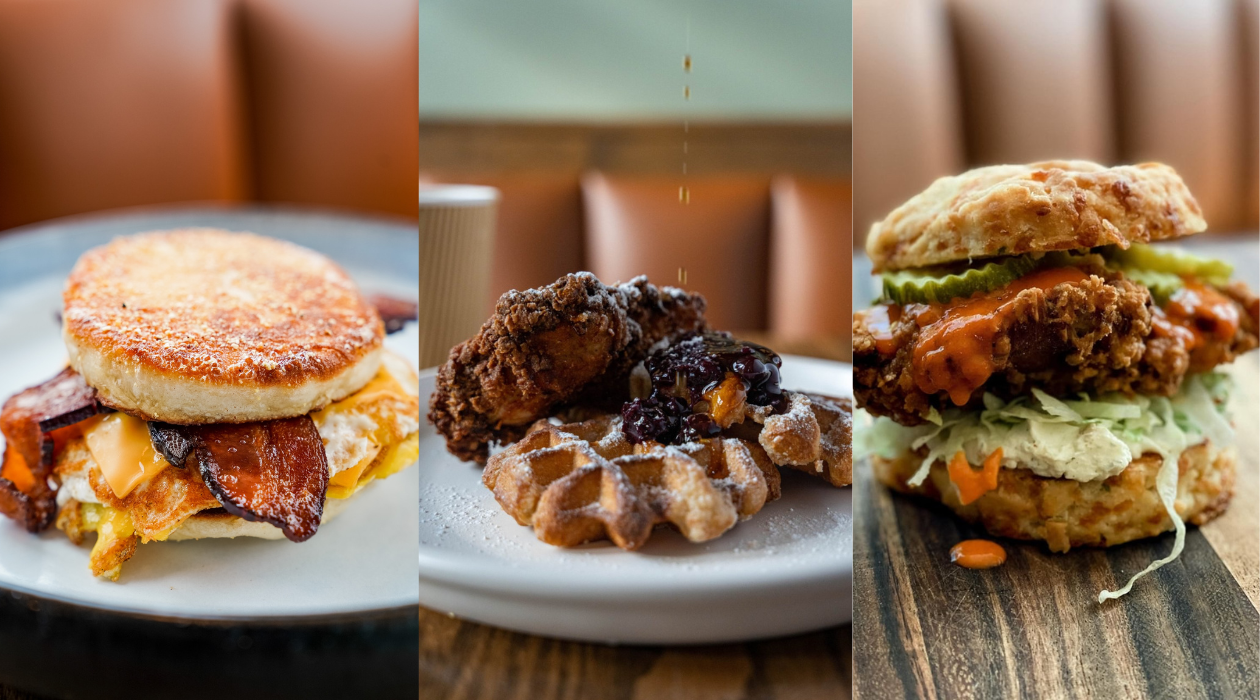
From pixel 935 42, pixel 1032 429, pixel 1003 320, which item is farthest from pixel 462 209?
pixel 935 42

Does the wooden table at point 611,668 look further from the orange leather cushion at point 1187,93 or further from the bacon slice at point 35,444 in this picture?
the orange leather cushion at point 1187,93

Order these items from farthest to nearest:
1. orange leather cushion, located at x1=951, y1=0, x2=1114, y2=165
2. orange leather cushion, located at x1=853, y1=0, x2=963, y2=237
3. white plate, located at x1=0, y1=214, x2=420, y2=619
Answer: orange leather cushion, located at x1=951, y1=0, x2=1114, y2=165 → orange leather cushion, located at x1=853, y1=0, x2=963, y2=237 → white plate, located at x1=0, y1=214, x2=420, y2=619

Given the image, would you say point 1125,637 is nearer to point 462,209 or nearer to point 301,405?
point 462,209

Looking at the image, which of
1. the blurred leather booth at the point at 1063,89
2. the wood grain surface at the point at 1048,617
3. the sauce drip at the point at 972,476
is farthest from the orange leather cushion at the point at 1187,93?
the sauce drip at the point at 972,476

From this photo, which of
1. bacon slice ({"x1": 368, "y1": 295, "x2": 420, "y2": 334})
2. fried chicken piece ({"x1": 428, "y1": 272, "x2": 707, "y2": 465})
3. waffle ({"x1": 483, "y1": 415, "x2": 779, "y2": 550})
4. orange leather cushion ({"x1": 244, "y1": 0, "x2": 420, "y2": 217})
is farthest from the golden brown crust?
orange leather cushion ({"x1": 244, "y1": 0, "x2": 420, "y2": 217})

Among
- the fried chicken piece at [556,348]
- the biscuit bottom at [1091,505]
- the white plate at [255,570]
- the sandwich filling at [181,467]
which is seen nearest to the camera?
the fried chicken piece at [556,348]

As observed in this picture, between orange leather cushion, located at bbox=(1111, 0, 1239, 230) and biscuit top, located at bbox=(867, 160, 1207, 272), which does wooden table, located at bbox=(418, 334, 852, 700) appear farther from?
orange leather cushion, located at bbox=(1111, 0, 1239, 230)
